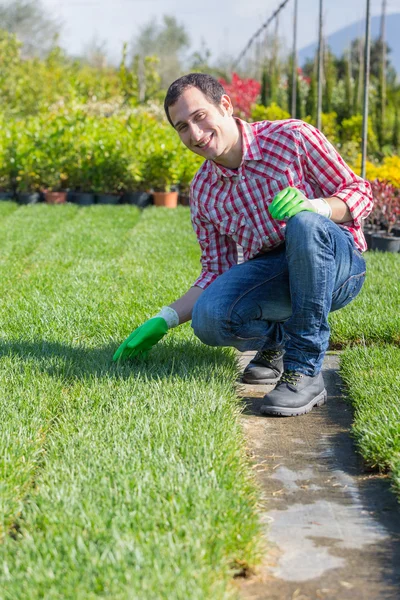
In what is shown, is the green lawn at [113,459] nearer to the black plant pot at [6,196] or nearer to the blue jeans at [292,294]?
the blue jeans at [292,294]

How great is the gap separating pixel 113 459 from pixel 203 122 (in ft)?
4.41

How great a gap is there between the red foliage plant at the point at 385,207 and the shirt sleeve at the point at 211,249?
12.1 ft

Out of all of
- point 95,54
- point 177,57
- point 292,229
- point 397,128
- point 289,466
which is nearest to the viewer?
point 289,466

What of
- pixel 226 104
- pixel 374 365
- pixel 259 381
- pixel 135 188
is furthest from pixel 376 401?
pixel 135 188

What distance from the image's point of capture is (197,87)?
2.85 meters

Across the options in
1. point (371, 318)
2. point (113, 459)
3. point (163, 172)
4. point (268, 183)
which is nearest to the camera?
point (113, 459)

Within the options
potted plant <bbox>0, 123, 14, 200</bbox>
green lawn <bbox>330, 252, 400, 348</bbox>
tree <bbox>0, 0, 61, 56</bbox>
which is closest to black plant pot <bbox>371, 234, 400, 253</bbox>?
green lawn <bbox>330, 252, 400, 348</bbox>

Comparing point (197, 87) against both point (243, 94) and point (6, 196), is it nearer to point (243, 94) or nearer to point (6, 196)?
point (6, 196)

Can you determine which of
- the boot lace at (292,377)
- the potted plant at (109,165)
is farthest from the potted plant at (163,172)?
the boot lace at (292,377)

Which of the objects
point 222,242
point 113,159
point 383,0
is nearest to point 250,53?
point 383,0

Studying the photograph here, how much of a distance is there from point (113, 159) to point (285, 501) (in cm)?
838

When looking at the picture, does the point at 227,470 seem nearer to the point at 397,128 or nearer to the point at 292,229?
the point at 292,229

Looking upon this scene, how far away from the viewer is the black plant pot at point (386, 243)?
650 cm

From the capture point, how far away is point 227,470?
2146 mm
